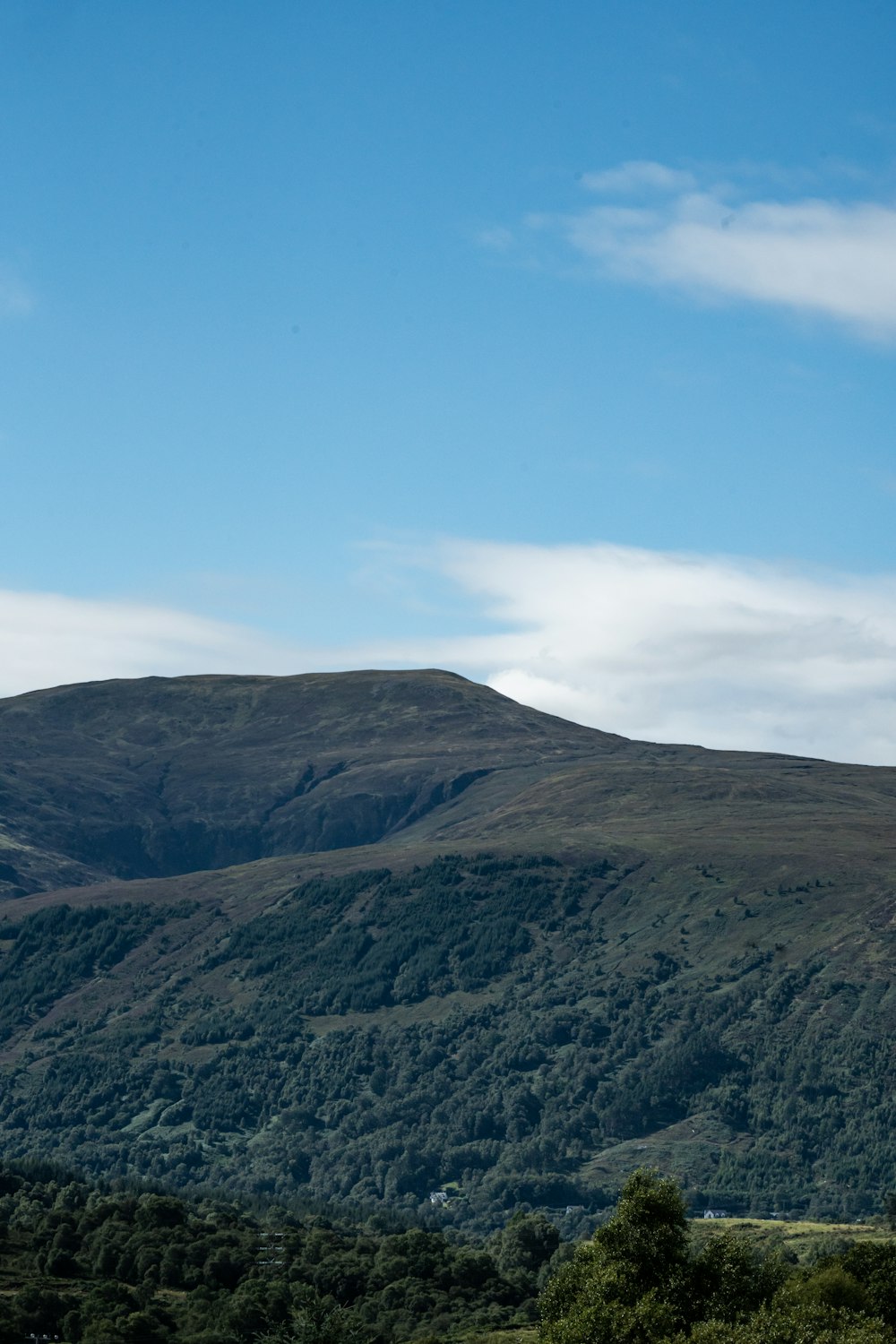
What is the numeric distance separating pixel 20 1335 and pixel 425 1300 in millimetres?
52198

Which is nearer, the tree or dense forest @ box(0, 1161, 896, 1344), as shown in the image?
the tree

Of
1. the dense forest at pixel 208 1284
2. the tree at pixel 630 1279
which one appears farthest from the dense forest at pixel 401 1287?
the dense forest at pixel 208 1284

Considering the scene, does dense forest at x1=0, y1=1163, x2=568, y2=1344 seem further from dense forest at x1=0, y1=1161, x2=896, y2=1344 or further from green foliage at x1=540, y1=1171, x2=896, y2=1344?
green foliage at x1=540, y1=1171, x2=896, y2=1344

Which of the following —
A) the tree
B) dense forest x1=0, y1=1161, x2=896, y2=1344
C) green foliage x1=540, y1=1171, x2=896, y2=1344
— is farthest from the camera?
dense forest x1=0, y1=1161, x2=896, y2=1344

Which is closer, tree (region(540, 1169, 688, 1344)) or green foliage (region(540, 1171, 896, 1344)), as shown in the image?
green foliage (region(540, 1171, 896, 1344))

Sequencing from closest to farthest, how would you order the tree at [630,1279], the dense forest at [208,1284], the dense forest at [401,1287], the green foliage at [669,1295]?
the green foliage at [669,1295] < the tree at [630,1279] < the dense forest at [401,1287] < the dense forest at [208,1284]

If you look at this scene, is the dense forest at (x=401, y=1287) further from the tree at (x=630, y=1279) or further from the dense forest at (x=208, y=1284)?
the dense forest at (x=208, y=1284)

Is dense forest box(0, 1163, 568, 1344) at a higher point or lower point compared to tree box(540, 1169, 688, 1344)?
lower

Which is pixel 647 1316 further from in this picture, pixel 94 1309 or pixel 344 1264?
pixel 344 1264

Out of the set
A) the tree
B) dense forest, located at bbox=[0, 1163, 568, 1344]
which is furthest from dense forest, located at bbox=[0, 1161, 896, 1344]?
dense forest, located at bbox=[0, 1163, 568, 1344]

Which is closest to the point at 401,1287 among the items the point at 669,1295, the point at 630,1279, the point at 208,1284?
the point at 208,1284

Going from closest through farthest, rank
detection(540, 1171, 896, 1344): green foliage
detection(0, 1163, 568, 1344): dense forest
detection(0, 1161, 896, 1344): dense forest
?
detection(540, 1171, 896, 1344): green foliage < detection(0, 1161, 896, 1344): dense forest < detection(0, 1163, 568, 1344): dense forest

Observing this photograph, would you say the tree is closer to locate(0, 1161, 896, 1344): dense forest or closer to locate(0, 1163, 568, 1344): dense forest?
Answer: locate(0, 1161, 896, 1344): dense forest

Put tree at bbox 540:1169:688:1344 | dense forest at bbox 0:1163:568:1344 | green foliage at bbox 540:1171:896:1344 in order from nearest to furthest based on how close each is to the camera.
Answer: green foliage at bbox 540:1171:896:1344 < tree at bbox 540:1169:688:1344 < dense forest at bbox 0:1163:568:1344
